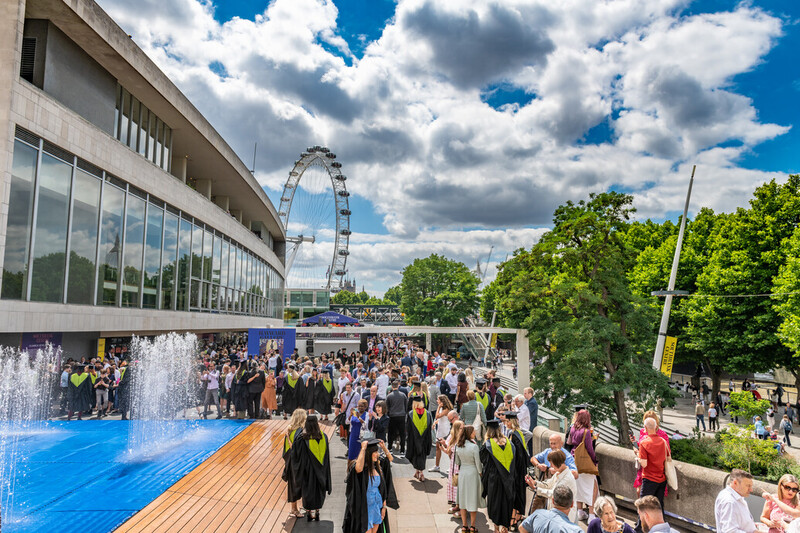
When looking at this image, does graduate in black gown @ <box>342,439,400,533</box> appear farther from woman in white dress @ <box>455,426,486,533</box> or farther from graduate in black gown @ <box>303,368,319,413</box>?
graduate in black gown @ <box>303,368,319,413</box>

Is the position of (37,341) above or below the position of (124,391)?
above

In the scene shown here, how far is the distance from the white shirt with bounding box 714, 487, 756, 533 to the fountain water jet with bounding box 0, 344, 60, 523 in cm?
1355

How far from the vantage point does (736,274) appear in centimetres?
2808

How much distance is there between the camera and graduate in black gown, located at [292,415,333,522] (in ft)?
27.1

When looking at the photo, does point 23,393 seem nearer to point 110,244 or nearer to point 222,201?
point 110,244

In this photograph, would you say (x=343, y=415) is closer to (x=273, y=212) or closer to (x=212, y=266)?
(x=212, y=266)

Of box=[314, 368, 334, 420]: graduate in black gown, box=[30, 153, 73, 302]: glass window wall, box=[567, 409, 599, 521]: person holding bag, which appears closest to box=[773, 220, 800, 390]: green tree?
box=[567, 409, 599, 521]: person holding bag

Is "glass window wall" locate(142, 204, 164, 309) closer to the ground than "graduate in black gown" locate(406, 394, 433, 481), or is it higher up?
higher up

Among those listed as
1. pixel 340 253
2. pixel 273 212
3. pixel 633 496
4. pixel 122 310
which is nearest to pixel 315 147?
pixel 340 253

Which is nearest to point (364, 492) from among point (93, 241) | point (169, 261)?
point (93, 241)

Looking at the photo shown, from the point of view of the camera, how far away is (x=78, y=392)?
15.9 meters

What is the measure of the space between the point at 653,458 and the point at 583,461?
1066mm

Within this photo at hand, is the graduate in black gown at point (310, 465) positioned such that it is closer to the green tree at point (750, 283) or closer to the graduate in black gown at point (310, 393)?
the graduate in black gown at point (310, 393)

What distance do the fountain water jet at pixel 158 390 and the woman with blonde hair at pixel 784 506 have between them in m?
12.0
